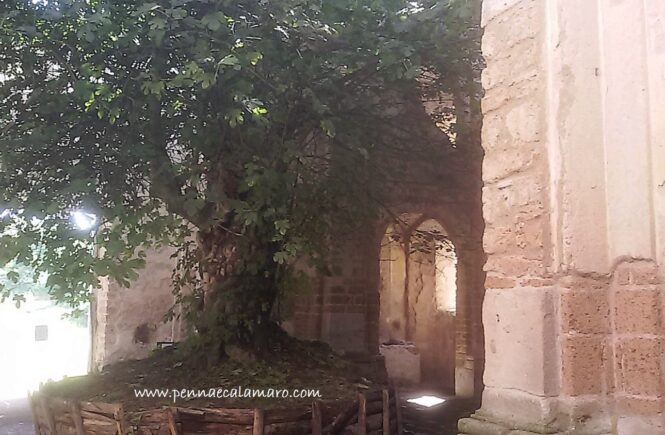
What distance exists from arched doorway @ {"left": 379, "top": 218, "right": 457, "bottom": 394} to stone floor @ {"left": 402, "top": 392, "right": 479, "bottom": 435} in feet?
6.14

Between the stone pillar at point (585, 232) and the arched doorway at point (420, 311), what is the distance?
10.9 meters

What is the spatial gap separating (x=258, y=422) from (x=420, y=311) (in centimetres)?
932

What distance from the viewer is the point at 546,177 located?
249cm

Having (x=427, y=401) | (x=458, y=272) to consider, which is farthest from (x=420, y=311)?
(x=427, y=401)

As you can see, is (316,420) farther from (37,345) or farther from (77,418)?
(37,345)

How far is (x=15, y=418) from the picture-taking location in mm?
9578

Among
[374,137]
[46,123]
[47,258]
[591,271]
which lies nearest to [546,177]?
[591,271]

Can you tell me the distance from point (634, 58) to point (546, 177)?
0.53 meters

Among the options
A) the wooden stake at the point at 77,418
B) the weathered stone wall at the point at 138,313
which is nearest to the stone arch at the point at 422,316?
the weathered stone wall at the point at 138,313

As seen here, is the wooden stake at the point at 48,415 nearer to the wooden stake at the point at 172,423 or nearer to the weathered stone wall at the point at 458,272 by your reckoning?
the wooden stake at the point at 172,423

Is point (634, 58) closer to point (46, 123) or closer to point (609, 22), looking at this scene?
point (609, 22)

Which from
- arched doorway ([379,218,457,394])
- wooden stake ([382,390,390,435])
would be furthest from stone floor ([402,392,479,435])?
wooden stake ([382,390,390,435])

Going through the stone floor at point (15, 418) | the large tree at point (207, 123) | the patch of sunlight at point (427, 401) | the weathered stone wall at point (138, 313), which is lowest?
the stone floor at point (15, 418)

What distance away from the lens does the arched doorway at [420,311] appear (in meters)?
13.5
